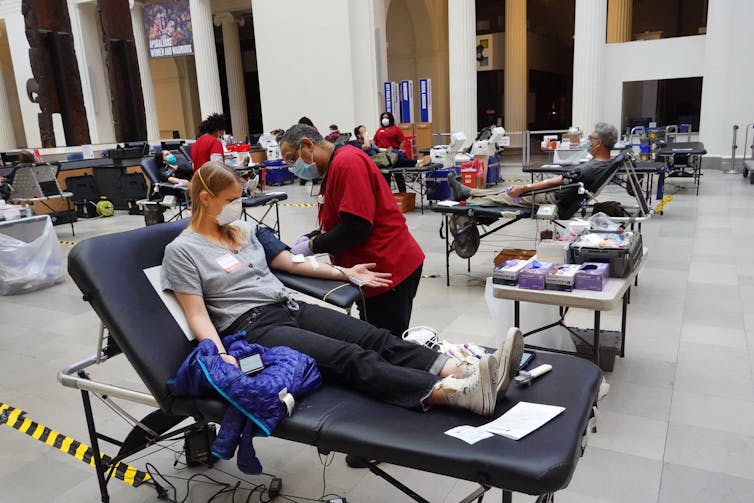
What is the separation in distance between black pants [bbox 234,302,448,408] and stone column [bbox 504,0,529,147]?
1866 cm

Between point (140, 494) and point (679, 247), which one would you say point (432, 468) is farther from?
point (679, 247)

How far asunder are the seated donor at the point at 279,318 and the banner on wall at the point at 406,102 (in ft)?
43.2

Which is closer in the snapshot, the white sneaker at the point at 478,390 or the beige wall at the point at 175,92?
the white sneaker at the point at 478,390

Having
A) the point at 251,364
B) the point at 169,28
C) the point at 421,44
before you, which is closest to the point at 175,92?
the point at 169,28

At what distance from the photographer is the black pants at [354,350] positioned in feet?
6.30

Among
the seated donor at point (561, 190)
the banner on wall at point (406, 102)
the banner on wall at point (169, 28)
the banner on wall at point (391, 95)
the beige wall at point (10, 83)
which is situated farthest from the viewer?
the beige wall at point (10, 83)

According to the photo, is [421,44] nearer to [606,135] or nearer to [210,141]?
[210,141]

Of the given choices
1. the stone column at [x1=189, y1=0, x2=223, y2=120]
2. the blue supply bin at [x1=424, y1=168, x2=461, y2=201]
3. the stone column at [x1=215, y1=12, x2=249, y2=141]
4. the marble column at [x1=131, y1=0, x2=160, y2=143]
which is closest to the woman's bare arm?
the blue supply bin at [x1=424, y1=168, x2=461, y2=201]

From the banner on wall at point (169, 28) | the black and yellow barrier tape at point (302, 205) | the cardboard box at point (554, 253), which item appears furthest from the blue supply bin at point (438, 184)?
the banner on wall at point (169, 28)

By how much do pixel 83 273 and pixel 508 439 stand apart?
154 cm

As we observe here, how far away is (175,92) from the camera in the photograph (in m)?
27.3

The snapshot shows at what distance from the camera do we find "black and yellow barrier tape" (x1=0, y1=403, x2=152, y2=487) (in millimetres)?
2527

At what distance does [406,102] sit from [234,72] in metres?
10.3

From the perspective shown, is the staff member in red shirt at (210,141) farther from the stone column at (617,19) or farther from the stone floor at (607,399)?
the stone column at (617,19)
